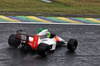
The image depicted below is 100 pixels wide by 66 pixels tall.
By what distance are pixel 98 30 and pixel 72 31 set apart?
5.43ft

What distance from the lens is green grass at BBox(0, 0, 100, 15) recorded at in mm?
20922

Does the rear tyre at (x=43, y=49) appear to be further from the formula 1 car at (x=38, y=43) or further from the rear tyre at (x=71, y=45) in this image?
the rear tyre at (x=71, y=45)

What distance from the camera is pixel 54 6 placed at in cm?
2298

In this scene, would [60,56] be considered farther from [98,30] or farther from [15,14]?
[15,14]

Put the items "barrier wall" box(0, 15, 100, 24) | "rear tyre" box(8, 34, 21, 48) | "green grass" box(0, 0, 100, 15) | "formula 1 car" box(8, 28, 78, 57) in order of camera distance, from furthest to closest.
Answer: "green grass" box(0, 0, 100, 15), "barrier wall" box(0, 15, 100, 24), "rear tyre" box(8, 34, 21, 48), "formula 1 car" box(8, 28, 78, 57)

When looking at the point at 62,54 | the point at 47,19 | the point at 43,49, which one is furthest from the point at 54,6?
the point at 43,49

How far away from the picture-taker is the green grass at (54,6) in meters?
20.9

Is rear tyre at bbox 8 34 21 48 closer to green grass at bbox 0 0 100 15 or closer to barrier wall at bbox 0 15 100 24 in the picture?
barrier wall at bbox 0 15 100 24

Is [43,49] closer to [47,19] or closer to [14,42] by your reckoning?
[14,42]

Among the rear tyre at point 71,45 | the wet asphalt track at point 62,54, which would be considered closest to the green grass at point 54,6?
the wet asphalt track at point 62,54

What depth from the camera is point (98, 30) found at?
15578 mm

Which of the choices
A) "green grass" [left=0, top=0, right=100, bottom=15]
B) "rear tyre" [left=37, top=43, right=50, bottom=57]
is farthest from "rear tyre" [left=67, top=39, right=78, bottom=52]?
"green grass" [left=0, top=0, right=100, bottom=15]

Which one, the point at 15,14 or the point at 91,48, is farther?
the point at 15,14

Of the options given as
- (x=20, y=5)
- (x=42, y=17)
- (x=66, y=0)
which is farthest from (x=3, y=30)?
(x=66, y=0)
